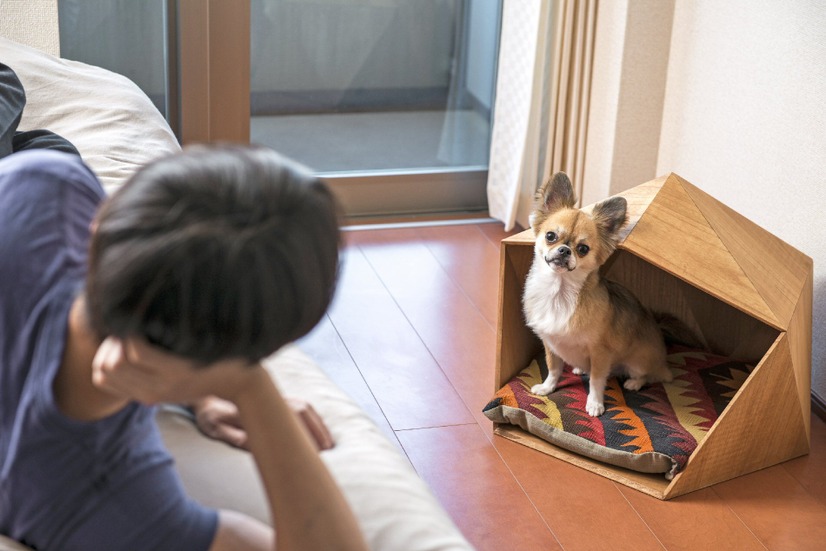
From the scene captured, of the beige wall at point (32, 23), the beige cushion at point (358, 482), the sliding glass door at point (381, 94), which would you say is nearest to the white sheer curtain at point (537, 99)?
the sliding glass door at point (381, 94)

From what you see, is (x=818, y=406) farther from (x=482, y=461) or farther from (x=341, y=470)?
(x=341, y=470)

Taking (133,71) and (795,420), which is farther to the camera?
(133,71)

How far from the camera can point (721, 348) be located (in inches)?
101

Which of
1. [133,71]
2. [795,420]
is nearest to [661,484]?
[795,420]

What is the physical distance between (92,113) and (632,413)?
4.78ft

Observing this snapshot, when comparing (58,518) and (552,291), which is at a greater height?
(58,518)

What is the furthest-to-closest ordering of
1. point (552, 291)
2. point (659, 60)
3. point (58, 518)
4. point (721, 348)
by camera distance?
point (659, 60)
point (721, 348)
point (552, 291)
point (58, 518)

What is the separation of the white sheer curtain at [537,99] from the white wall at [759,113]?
0.29 meters

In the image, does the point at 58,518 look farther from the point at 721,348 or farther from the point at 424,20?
the point at 424,20

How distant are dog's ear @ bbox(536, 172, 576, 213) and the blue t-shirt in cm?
127

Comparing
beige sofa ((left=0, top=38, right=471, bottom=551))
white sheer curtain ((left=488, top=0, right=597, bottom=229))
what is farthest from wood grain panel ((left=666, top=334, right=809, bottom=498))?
white sheer curtain ((left=488, top=0, right=597, bottom=229))

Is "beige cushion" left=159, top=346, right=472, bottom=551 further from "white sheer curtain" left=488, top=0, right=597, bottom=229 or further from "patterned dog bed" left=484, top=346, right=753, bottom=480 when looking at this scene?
"white sheer curtain" left=488, top=0, right=597, bottom=229

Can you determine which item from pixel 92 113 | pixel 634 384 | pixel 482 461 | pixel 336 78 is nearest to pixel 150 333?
pixel 482 461

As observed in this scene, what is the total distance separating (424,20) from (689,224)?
1620mm
